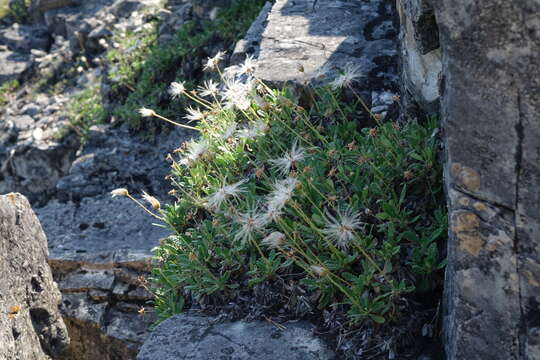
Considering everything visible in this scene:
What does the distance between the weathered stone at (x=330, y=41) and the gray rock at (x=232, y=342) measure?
1.76 metres

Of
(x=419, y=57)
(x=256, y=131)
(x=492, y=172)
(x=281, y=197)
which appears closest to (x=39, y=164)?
A: (x=256, y=131)

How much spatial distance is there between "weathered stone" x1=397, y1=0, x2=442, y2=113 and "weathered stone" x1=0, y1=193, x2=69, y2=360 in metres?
2.52

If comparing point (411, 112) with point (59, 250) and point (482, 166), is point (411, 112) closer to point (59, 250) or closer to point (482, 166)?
point (482, 166)

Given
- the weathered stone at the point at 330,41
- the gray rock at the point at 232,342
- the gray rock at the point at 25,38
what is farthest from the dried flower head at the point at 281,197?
the gray rock at the point at 25,38

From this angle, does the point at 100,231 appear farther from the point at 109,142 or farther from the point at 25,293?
the point at 25,293

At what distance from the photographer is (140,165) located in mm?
7648

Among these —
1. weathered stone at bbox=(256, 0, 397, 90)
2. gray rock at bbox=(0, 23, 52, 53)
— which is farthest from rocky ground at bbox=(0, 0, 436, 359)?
gray rock at bbox=(0, 23, 52, 53)

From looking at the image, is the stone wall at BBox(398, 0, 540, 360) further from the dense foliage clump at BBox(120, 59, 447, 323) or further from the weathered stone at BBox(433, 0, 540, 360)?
the dense foliage clump at BBox(120, 59, 447, 323)

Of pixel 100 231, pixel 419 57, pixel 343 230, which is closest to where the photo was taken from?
pixel 343 230

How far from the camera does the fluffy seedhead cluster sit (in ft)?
10.4

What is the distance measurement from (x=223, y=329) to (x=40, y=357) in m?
1.67

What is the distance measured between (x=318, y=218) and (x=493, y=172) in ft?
3.46

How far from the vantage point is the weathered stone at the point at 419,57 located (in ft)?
10.8

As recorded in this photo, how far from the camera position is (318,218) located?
3.37m
